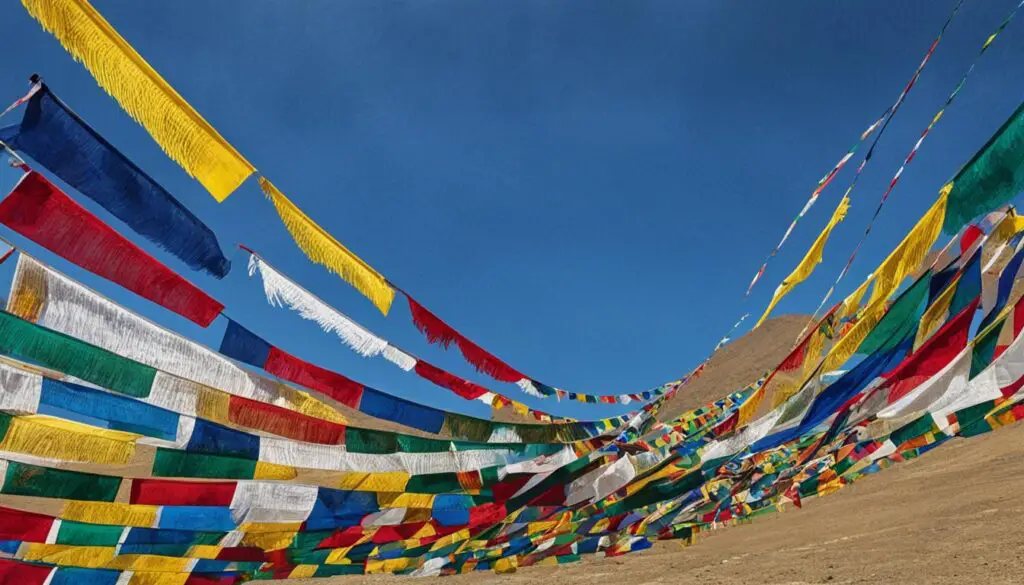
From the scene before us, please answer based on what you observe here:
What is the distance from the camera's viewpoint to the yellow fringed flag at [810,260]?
5.37m

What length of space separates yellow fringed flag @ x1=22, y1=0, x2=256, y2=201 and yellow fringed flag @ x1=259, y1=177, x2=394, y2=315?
309 millimetres

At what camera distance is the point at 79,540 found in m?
4.92

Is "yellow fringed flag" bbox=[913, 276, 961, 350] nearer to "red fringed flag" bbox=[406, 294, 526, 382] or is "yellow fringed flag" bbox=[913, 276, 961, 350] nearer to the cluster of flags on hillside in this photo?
the cluster of flags on hillside

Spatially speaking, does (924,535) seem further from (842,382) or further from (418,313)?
(418,313)

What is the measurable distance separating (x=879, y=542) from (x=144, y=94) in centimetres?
1239

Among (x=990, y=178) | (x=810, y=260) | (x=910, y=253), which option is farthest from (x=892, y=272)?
(x=810, y=260)

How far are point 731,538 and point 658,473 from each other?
12148 mm

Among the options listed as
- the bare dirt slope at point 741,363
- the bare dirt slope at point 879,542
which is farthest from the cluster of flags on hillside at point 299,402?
the bare dirt slope at point 741,363

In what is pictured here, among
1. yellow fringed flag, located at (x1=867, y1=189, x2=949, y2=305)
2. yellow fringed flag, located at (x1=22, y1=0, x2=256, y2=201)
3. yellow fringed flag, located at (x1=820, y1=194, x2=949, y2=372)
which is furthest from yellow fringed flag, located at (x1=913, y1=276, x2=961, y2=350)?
yellow fringed flag, located at (x1=22, y1=0, x2=256, y2=201)

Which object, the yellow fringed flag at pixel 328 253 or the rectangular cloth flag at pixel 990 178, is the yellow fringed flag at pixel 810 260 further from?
the yellow fringed flag at pixel 328 253

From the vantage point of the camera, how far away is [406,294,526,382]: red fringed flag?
5.68 m

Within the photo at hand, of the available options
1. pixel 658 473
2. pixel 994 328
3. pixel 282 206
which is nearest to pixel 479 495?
pixel 658 473

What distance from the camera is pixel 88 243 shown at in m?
3.61

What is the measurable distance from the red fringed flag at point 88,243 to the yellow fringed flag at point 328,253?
684mm
